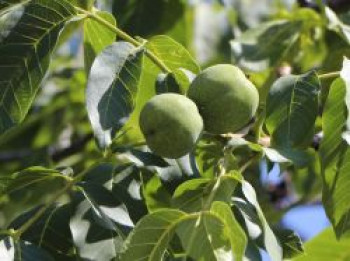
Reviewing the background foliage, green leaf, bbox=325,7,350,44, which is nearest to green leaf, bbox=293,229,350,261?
the background foliage

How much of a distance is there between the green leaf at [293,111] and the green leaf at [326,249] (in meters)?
0.55

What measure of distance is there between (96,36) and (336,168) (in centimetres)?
71

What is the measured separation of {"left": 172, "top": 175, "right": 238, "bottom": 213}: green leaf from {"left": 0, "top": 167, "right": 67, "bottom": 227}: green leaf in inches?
11.5

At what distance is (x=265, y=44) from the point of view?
3.30 m

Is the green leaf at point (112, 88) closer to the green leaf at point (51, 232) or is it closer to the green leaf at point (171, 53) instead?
the green leaf at point (171, 53)

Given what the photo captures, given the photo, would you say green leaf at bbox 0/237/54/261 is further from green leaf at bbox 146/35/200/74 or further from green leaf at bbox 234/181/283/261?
green leaf at bbox 146/35/200/74

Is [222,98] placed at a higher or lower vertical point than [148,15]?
higher

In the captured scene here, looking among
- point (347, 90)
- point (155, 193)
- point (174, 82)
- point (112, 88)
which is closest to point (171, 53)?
point (174, 82)

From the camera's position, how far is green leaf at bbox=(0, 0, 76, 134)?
214 cm

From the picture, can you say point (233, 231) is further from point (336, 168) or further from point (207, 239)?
point (336, 168)

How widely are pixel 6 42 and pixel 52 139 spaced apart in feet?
6.02

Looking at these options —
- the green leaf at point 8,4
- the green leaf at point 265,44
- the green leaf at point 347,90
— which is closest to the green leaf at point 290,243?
the green leaf at point 347,90

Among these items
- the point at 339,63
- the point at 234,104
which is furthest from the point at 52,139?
the point at 234,104

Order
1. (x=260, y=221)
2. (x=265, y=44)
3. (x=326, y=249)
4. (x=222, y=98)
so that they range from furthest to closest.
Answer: (x=265, y=44) → (x=326, y=249) → (x=222, y=98) → (x=260, y=221)
